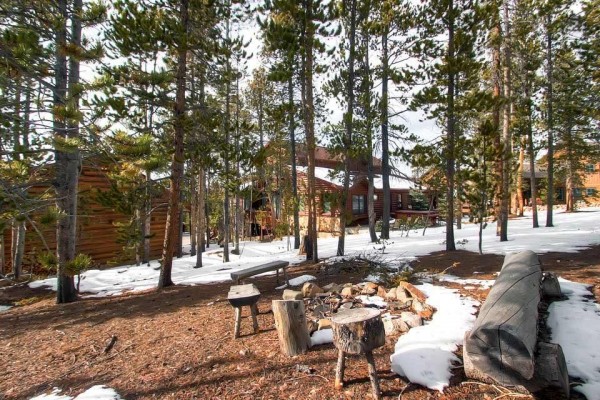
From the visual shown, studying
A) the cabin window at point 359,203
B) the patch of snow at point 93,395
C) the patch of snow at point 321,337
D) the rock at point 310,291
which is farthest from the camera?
the cabin window at point 359,203

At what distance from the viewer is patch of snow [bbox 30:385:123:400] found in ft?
10.4

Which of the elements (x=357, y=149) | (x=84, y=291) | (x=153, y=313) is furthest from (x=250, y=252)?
(x=153, y=313)

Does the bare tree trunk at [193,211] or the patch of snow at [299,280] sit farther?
the bare tree trunk at [193,211]

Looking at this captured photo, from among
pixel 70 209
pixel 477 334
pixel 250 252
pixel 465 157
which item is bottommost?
pixel 250 252

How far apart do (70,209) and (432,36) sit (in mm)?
11505

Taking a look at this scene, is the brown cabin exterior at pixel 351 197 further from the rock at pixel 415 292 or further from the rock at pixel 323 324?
the rock at pixel 323 324

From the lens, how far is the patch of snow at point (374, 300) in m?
4.84

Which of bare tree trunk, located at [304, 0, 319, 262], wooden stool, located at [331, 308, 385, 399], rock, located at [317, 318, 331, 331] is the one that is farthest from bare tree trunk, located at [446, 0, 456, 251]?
wooden stool, located at [331, 308, 385, 399]

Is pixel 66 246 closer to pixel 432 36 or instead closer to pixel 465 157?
pixel 465 157

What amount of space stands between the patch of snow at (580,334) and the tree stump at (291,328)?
8.21ft

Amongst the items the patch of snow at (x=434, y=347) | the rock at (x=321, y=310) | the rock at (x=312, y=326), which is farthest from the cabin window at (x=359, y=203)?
the rock at (x=312, y=326)

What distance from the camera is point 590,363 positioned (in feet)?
9.53

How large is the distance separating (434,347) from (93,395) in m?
3.53

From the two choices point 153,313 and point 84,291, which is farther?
point 84,291
